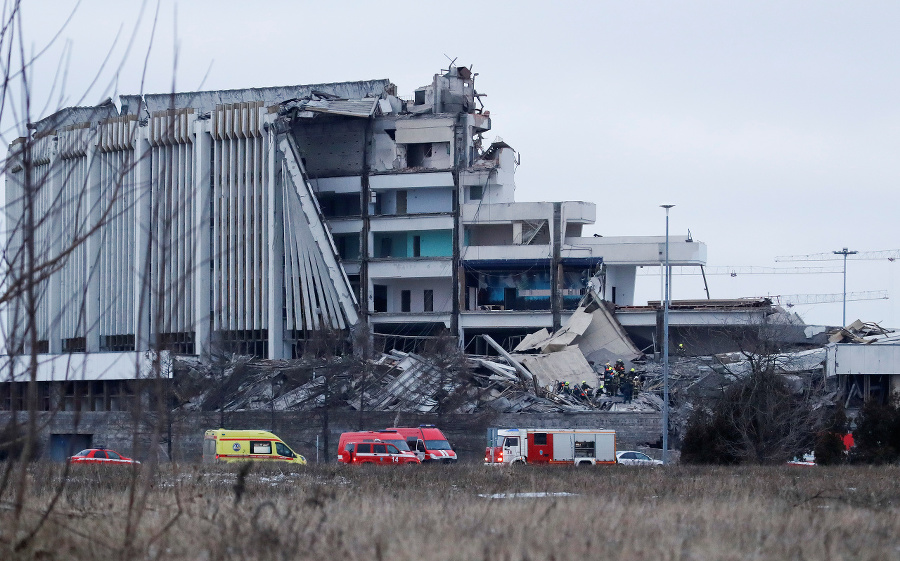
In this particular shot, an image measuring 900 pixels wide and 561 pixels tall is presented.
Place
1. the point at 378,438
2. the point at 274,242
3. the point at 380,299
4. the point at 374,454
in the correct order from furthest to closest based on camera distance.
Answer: the point at 380,299
the point at 274,242
the point at 378,438
the point at 374,454

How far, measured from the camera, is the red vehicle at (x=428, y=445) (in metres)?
45.6

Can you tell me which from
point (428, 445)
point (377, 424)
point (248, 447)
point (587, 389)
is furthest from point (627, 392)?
point (248, 447)

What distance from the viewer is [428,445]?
46594 mm

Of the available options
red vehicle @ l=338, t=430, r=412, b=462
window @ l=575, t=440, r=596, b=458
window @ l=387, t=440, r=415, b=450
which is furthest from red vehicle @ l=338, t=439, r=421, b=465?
window @ l=575, t=440, r=596, b=458

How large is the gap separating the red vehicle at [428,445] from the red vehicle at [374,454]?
11.4 ft

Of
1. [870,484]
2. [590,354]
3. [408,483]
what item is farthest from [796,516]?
[590,354]

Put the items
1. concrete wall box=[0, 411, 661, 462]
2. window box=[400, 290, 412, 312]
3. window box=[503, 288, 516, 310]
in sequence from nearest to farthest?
concrete wall box=[0, 411, 661, 462], window box=[503, 288, 516, 310], window box=[400, 290, 412, 312]

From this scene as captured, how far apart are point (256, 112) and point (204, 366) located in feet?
61.7

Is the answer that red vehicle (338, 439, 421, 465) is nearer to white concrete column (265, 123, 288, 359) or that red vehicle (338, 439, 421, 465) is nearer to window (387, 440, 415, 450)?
window (387, 440, 415, 450)

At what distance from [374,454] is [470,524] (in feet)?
95.9

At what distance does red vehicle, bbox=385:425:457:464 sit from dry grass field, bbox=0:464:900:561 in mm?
25890

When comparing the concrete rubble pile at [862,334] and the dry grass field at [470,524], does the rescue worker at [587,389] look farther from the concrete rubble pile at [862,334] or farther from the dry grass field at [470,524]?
the dry grass field at [470,524]

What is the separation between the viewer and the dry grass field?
10.6m

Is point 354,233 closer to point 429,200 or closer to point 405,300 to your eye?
point 429,200
